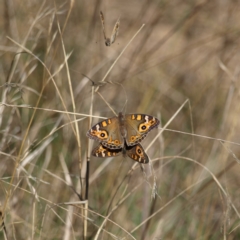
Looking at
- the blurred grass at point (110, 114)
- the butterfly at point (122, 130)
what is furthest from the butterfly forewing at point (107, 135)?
the blurred grass at point (110, 114)

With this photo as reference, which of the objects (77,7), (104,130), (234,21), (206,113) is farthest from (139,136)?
(77,7)

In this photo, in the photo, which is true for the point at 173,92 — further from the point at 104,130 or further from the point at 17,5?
the point at 104,130

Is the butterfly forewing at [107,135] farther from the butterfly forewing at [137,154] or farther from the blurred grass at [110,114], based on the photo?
the blurred grass at [110,114]

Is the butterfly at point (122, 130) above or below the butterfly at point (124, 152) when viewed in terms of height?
above

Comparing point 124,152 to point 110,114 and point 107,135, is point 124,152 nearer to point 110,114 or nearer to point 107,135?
point 107,135

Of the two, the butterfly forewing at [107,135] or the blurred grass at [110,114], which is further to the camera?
the blurred grass at [110,114]

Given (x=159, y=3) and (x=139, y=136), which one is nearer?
(x=139, y=136)
